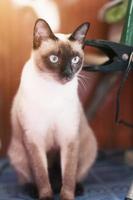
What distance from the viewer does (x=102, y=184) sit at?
1.46 meters

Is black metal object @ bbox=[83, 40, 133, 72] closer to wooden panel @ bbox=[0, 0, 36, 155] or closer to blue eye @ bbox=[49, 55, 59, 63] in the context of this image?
blue eye @ bbox=[49, 55, 59, 63]

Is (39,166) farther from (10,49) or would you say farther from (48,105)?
(10,49)

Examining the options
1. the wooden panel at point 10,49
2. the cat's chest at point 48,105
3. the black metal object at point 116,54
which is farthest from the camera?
the wooden panel at point 10,49

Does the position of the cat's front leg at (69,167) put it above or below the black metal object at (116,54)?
below

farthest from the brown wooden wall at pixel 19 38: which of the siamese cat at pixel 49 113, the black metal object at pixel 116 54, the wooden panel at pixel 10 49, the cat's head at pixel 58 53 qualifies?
the black metal object at pixel 116 54

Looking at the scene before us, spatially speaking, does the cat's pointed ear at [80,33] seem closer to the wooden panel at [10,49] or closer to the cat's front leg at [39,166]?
the cat's front leg at [39,166]

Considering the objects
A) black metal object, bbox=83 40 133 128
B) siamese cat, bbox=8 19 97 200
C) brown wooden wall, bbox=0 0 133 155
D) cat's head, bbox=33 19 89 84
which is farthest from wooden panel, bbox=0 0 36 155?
black metal object, bbox=83 40 133 128

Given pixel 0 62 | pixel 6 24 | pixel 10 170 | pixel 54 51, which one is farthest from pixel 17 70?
pixel 54 51

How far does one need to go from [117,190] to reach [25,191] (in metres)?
0.32

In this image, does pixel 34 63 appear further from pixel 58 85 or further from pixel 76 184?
pixel 76 184

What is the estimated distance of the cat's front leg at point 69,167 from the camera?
4.13 feet

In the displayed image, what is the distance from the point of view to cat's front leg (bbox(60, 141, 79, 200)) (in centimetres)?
126

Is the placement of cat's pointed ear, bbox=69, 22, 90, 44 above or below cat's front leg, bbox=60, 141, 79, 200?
above

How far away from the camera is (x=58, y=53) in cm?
118
